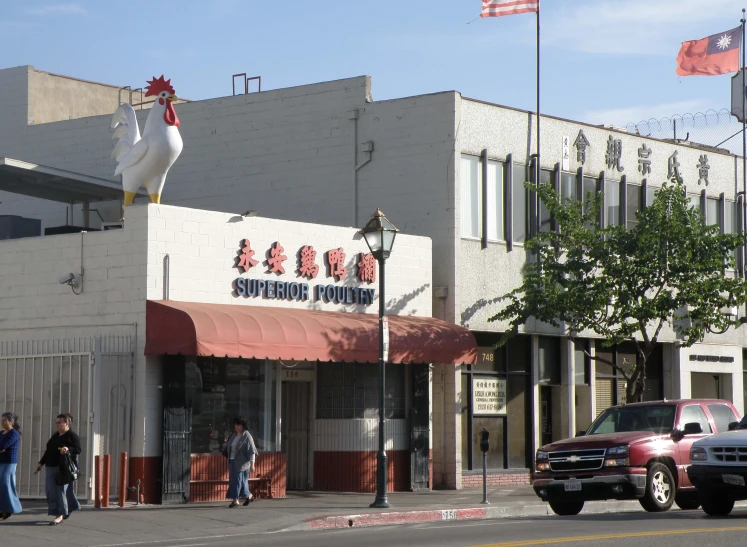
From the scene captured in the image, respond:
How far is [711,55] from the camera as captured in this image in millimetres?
35406

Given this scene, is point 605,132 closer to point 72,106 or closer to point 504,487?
point 504,487

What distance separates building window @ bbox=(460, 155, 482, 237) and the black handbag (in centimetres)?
1185

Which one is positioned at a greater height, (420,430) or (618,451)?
(420,430)

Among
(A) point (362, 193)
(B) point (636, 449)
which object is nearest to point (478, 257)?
(A) point (362, 193)

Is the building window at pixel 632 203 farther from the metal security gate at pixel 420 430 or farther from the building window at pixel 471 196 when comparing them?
the metal security gate at pixel 420 430

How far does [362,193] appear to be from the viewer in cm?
2847

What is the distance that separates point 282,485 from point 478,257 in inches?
291

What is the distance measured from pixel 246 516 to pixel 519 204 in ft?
40.0

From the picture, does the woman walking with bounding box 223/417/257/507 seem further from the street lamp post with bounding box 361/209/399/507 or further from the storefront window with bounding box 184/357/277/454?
the street lamp post with bounding box 361/209/399/507

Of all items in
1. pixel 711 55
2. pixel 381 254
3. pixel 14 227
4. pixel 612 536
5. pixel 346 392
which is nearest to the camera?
pixel 612 536

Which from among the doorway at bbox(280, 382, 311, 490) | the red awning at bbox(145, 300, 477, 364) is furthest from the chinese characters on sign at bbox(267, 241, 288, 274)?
the doorway at bbox(280, 382, 311, 490)

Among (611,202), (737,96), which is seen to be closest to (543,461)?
(611,202)

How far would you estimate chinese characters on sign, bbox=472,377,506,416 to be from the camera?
2819 centimetres

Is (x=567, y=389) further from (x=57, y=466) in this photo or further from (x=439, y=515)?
(x=57, y=466)
